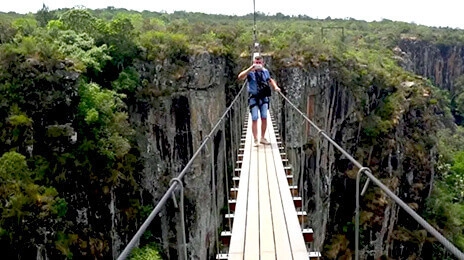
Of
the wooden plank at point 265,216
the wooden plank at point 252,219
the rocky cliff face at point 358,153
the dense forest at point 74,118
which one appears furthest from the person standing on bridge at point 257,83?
the rocky cliff face at point 358,153

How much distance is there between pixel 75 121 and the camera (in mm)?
16312

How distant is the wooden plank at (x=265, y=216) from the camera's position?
445 centimetres

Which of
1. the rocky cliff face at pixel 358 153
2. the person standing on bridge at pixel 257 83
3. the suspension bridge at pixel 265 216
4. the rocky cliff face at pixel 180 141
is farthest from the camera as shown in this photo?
the rocky cliff face at pixel 358 153

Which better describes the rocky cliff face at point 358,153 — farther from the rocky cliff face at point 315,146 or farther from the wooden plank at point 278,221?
the wooden plank at point 278,221

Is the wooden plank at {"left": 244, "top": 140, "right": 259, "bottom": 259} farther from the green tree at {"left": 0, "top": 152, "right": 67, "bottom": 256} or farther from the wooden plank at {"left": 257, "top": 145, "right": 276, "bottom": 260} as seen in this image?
the green tree at {"left": 0, "top": 152, "right": 67, "bottom": 256}

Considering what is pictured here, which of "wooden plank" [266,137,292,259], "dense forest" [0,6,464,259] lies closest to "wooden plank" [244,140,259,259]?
"wooden plank" [266,137,292,259]

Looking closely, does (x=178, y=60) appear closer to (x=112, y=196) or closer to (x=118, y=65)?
(x=118, y=65)

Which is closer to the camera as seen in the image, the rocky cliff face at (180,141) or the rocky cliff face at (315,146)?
the rocky cliff face at (180,141)

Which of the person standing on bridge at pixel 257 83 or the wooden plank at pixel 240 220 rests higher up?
the person standing on bridge at pixel 257 83

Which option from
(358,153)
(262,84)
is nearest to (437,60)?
(358,153)

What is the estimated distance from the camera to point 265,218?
A: 17.1ft

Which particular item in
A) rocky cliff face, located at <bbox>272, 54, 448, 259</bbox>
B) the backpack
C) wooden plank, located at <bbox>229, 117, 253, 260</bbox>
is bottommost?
rocky cliff face, located at <bbox>272, 54, 448, 259</bbox>

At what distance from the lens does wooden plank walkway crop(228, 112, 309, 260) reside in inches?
174

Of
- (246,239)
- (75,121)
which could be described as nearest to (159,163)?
(75,121)
